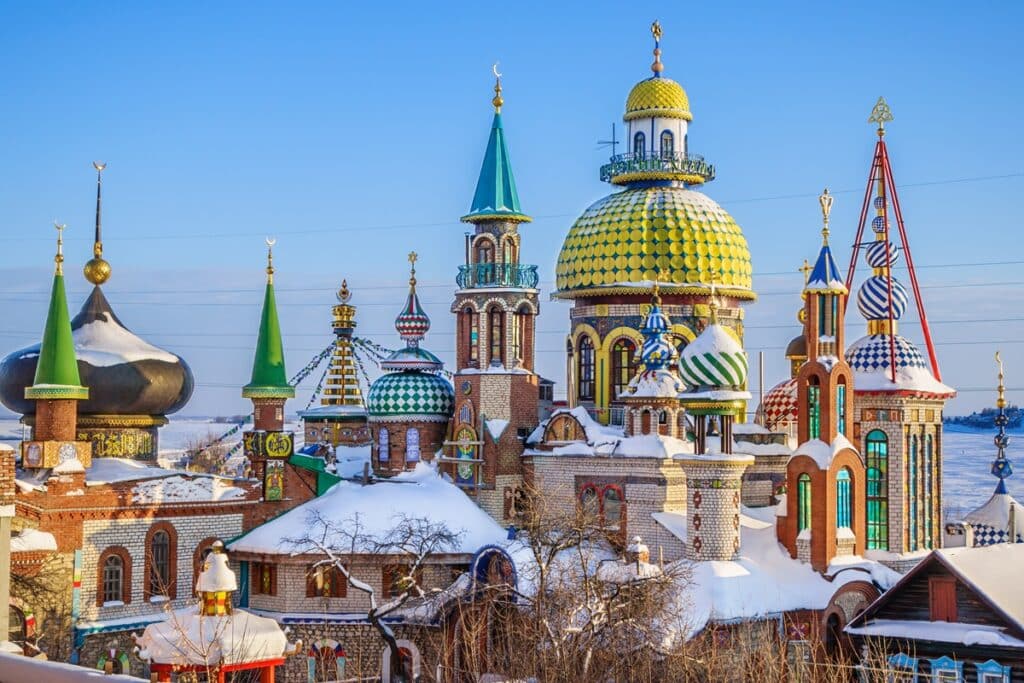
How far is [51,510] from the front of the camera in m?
28.6

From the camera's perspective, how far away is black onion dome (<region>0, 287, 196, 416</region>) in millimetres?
32375

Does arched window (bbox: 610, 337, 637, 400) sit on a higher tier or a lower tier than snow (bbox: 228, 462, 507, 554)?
higher

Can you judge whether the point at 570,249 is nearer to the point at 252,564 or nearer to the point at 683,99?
the point at 683,99

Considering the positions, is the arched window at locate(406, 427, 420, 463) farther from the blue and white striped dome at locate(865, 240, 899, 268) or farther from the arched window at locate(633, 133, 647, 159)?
the blue and white striped dome at locate(865, 240, 899, 268)

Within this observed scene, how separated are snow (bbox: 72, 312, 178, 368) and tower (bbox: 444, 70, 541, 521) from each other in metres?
6.48

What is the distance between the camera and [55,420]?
3044 centimetres

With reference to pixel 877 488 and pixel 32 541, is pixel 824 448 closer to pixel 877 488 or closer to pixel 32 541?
pixel 877 488

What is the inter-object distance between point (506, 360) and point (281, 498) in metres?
5.94

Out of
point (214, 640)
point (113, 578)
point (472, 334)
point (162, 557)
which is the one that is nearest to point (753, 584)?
point (472, 334)

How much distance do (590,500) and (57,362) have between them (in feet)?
36.4

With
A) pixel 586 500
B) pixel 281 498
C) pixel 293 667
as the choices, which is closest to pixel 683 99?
pixel 586 500

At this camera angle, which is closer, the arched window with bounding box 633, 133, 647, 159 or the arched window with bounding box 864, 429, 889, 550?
the arched window with bounding box 864, 429, 889, 550

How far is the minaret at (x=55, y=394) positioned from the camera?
3017 centimetres

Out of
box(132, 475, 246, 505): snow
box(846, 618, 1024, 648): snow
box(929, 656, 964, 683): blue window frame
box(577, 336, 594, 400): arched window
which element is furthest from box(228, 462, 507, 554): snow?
box(929, 656, 964, 683): blue window frame
